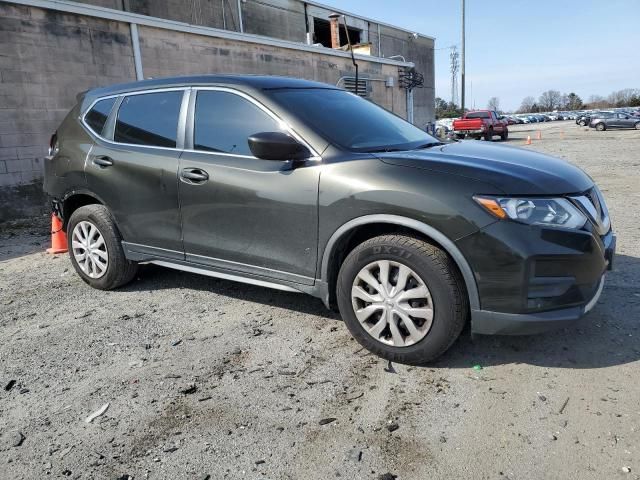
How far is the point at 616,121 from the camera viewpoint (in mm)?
37531

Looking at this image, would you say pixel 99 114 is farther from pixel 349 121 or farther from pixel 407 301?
pixel 407 301

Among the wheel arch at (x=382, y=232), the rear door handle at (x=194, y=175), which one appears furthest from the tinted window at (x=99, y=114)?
the wheel arch at (x=382, y=232)

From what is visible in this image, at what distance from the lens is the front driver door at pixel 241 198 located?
10.3ft

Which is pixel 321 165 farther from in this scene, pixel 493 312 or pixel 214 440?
pixel 214 440

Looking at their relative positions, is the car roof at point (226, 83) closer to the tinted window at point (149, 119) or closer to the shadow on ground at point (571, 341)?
the tinted window at point (149, 119)

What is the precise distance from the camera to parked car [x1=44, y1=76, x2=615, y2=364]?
261 centimetres

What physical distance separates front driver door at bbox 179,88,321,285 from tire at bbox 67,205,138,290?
0.90 metres

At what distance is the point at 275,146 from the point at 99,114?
2.23m

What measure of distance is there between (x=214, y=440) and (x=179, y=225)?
1.84 meters

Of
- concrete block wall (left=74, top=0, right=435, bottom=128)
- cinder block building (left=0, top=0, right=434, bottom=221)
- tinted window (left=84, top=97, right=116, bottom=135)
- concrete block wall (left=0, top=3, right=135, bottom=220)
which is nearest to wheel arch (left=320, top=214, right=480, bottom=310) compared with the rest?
tinted window (left=84, top=97, right=116, bottom=135)

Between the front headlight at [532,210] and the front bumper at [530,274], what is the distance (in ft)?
0.15

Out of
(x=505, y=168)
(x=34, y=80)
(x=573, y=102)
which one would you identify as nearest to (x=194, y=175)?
(x=505, y=168)

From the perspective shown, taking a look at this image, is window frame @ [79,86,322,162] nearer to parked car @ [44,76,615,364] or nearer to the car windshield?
parked car @ [44,76,615,364]

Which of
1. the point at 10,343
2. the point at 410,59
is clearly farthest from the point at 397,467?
the point at 410,59
